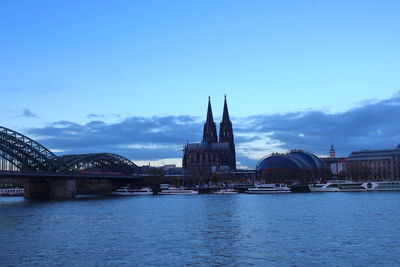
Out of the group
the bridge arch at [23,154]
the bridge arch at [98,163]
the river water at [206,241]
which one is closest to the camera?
the river water at [206,241]

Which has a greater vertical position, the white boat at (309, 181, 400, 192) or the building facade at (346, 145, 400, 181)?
the building facade at (346, 145, 400, 181)

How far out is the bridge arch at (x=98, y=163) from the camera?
12294cm

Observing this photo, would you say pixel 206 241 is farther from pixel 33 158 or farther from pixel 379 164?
pixel 379 164

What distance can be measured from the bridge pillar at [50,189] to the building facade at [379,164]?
318ft

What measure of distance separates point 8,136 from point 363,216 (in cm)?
7708

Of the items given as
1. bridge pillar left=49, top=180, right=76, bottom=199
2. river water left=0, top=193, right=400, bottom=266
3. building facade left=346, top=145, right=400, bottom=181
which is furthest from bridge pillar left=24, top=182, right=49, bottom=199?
building facade left=346, top=145, right=400, bottom=181

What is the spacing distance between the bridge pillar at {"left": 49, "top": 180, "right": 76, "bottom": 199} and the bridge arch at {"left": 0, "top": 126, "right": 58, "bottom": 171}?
5459 millimetres

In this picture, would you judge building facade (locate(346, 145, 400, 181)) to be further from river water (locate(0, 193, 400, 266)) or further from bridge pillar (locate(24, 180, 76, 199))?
river water (locate(0, 193, 400, 266))

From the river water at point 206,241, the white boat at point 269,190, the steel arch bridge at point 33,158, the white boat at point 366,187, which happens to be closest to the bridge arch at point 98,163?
the steel arch bridge at point 33,158

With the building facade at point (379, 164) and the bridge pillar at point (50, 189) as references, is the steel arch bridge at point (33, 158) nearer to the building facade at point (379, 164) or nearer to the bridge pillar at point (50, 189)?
the bridge pillar at point (50, 189)

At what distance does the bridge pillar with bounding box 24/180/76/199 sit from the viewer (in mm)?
106500

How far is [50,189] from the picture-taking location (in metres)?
108

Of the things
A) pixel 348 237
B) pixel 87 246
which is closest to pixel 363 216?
pixel 348 237

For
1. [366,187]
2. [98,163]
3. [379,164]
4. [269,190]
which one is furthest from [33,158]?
[379,164]
